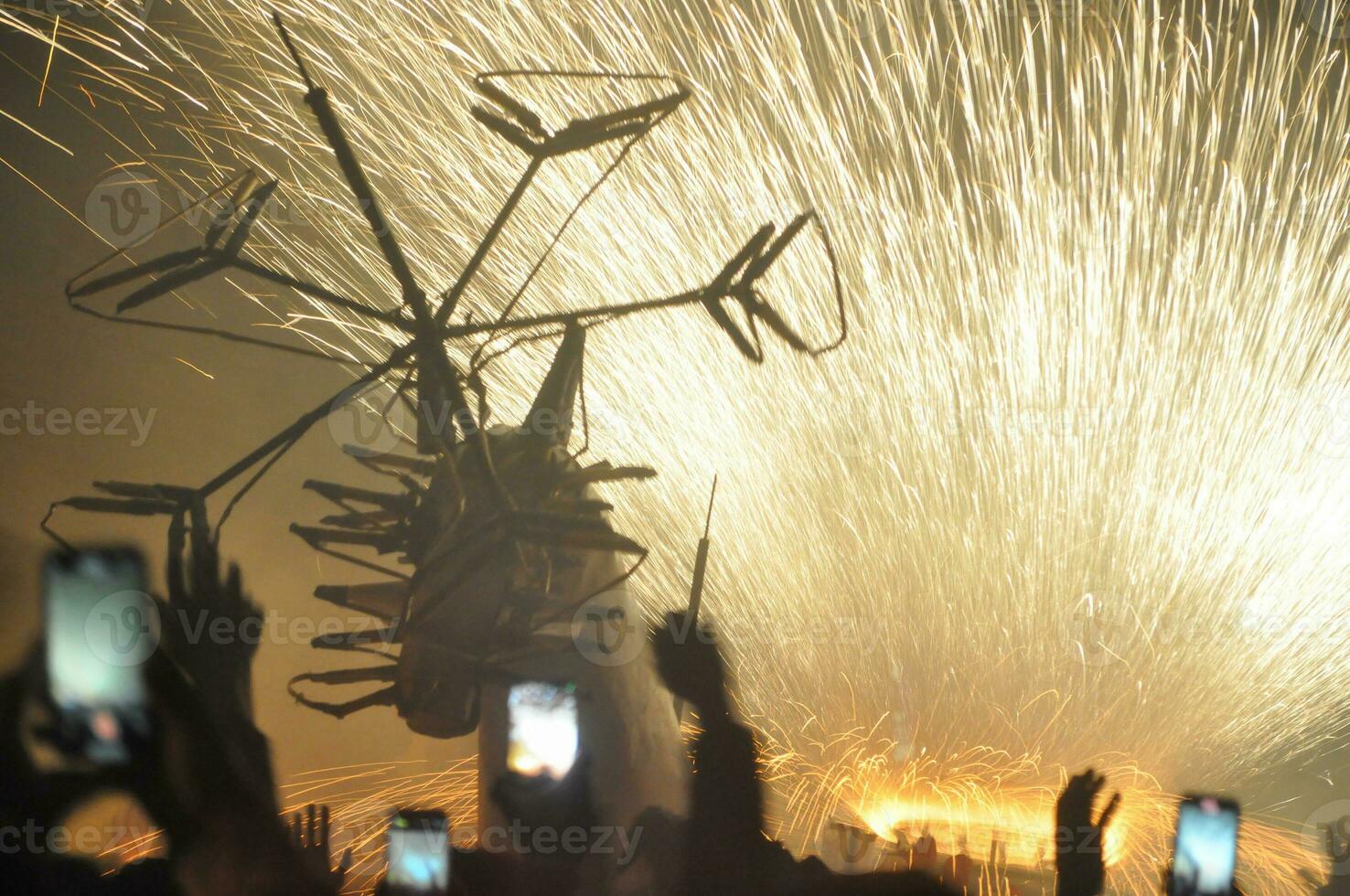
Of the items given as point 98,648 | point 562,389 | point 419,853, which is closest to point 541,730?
point 419,853

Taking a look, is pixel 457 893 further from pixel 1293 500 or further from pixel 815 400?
pixel 1293 500

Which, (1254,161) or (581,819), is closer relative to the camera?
(581,819)

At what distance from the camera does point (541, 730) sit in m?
2.62

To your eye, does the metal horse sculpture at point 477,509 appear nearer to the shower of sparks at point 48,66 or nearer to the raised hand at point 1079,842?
the shower of sparks at point 48,66

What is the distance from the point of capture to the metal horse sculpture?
6.93 ft

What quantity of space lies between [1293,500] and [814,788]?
200 centimetres

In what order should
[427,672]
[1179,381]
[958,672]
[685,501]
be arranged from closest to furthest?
[427,672] < [685,501] < [1179,381] < [958,672]

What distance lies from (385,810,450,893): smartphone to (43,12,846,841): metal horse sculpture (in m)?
0.19

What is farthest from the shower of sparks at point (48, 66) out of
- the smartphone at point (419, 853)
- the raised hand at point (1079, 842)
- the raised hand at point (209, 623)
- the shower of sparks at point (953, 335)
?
the raised hand at point (1079, 842)

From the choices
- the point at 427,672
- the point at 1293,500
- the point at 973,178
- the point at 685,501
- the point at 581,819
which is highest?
Result: the point at 973,178

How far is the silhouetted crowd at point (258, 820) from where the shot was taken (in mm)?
2367

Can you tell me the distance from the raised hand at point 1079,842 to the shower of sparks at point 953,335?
1.57m

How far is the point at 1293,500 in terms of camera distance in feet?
13.0

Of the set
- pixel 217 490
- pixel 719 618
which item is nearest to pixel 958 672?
pixel 719 618
